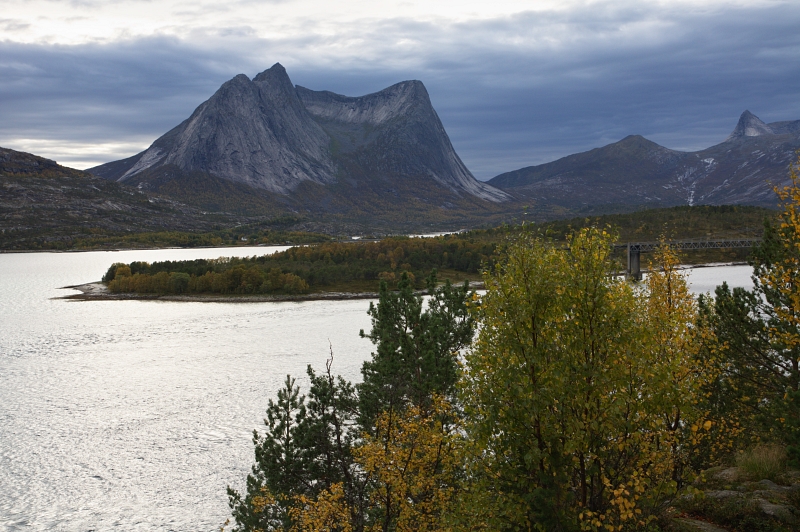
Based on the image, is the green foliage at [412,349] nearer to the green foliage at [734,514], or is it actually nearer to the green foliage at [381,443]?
the green foliage at [381,443]

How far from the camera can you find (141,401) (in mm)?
49969

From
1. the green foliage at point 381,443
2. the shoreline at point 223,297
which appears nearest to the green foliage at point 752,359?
the green foliage at point 381,443

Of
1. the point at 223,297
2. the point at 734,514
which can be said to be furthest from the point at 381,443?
the point at 223,297

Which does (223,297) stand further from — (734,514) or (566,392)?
(566,392)

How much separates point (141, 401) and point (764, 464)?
145ft

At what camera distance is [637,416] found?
1349cm

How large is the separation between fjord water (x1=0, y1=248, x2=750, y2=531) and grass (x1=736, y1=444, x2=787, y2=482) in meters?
21.2

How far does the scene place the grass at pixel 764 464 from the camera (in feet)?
60.8

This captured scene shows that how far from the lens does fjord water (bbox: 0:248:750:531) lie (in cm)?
3081

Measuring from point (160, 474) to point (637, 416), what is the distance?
28341mm

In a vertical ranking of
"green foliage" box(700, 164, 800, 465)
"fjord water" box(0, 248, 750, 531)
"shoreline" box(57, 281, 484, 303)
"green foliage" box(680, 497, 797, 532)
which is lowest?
"fjord water" box(0, 248, 750, 531)

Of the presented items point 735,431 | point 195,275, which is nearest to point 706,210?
point 195,275

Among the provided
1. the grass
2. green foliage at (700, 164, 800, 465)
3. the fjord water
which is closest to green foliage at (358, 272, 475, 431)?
green foliage at (700, 164, 800, 465)

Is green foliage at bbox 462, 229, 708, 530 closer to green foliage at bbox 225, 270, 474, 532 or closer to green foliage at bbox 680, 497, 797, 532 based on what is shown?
green foliage at bbox 225, 270, 474, 532
